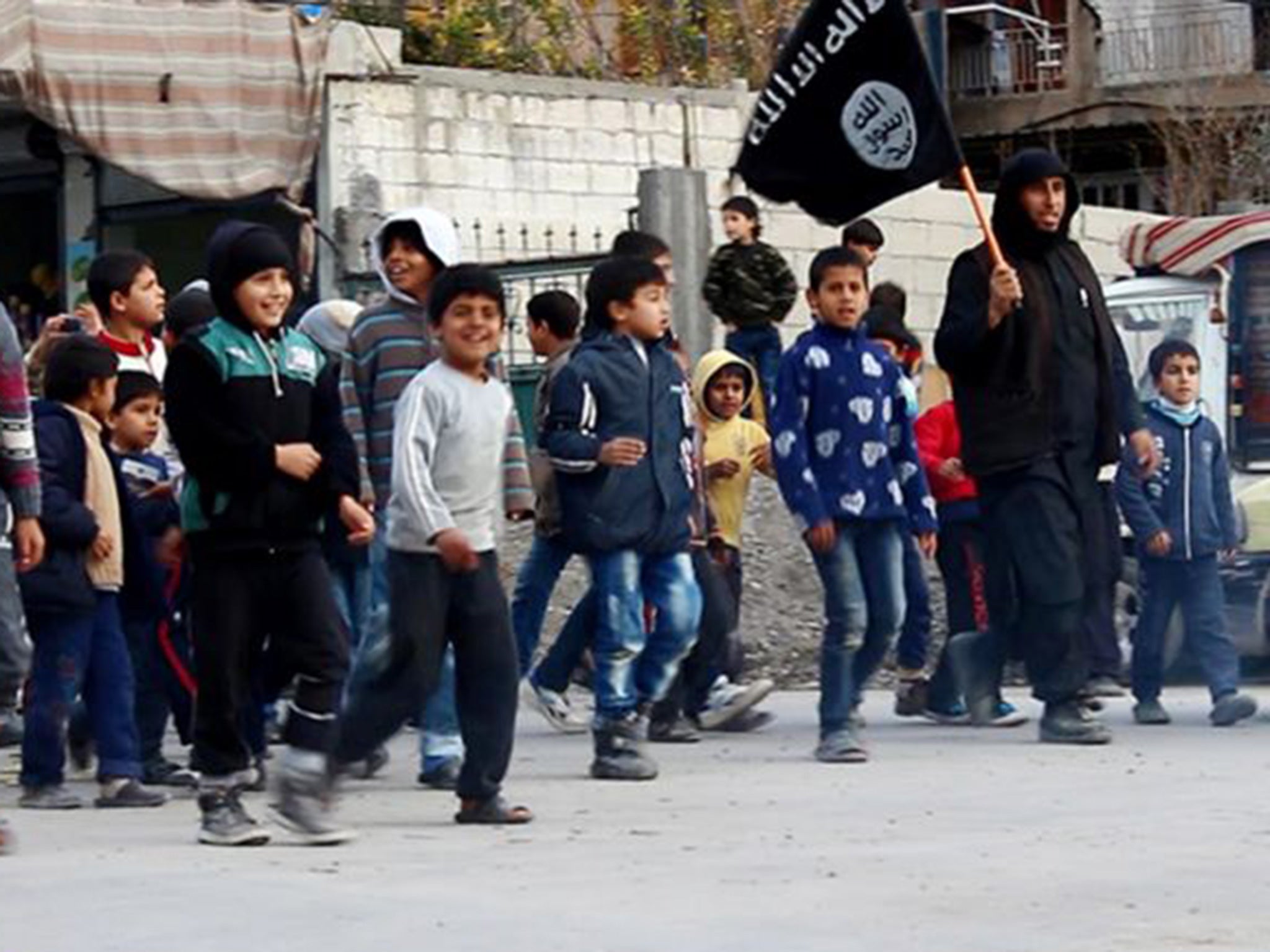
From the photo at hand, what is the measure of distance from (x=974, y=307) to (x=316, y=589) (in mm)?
3189

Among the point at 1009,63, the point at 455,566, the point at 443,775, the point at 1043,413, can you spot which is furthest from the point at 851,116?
the point at 1009,63

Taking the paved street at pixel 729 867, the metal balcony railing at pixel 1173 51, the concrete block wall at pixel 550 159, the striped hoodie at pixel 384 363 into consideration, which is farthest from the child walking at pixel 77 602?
the metal balcony railing at pixel 1173 51

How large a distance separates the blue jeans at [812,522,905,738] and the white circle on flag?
4.49 feet

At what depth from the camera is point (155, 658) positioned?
10.4 m

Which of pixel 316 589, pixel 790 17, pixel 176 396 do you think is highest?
pixel 790 17

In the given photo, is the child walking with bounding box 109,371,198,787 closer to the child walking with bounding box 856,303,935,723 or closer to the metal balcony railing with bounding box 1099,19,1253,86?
the child walking with bounding box 856,303,935,723

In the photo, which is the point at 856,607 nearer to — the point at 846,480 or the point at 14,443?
the point at 846,480

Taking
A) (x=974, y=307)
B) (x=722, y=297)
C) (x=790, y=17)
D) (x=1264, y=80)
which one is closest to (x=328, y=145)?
(x=722, y=297)

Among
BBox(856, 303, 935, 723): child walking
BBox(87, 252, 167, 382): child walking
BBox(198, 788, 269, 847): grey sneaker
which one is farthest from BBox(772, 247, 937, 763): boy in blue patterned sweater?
BBox(198, 788, 269, 847): grey sneaker

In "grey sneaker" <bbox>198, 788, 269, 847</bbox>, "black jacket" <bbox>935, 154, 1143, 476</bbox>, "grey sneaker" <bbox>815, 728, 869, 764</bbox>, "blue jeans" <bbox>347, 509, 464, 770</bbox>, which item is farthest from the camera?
"black jacket" <bbox>935, 154, 1143, 476</bbox>

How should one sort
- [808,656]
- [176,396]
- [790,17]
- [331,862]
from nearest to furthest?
[331,862] < [176,396] < [808,656] < [790,17]

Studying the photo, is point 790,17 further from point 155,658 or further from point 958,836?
point 958,836

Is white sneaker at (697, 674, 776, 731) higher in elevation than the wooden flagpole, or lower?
lower

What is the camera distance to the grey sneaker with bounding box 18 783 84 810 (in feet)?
31.6
